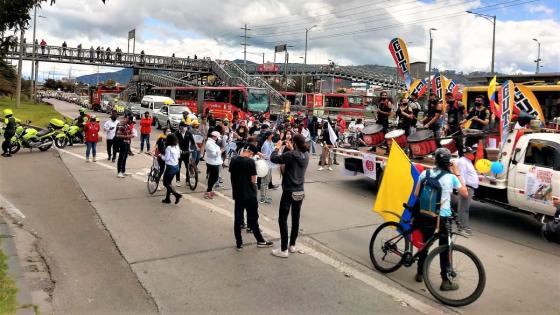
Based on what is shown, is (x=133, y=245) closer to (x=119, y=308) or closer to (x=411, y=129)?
(x=119, y=308)

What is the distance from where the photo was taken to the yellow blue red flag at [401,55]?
15305 mm

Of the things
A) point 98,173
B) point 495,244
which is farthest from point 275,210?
point 98,173

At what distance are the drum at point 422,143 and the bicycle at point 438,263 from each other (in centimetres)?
502

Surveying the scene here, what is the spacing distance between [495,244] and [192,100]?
35.0 m

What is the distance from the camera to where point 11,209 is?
29.9ft

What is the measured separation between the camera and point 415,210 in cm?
586

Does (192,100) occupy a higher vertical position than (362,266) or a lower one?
higher

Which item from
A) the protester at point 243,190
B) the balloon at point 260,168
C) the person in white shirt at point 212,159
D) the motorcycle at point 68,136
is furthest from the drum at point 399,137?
the motorcycle at point 68,136

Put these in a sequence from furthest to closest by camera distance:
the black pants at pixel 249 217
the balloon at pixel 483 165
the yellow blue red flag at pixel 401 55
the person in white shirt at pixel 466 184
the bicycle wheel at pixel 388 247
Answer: the yellow blue red flag at pixel 401 55, the balloon at pixel 483 165, the person in white shirt at pixel 466 184, the black pants at pixel 249 217, the bicycle wheel at pixel 388 247

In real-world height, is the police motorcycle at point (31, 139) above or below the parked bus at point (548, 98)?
below

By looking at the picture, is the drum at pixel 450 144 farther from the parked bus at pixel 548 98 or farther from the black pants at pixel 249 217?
the parked bus at pixel 548 98

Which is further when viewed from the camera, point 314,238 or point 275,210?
point 275,210

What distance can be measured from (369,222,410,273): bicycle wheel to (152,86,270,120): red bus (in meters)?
27.6

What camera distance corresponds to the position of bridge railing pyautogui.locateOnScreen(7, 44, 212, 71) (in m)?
51.2
